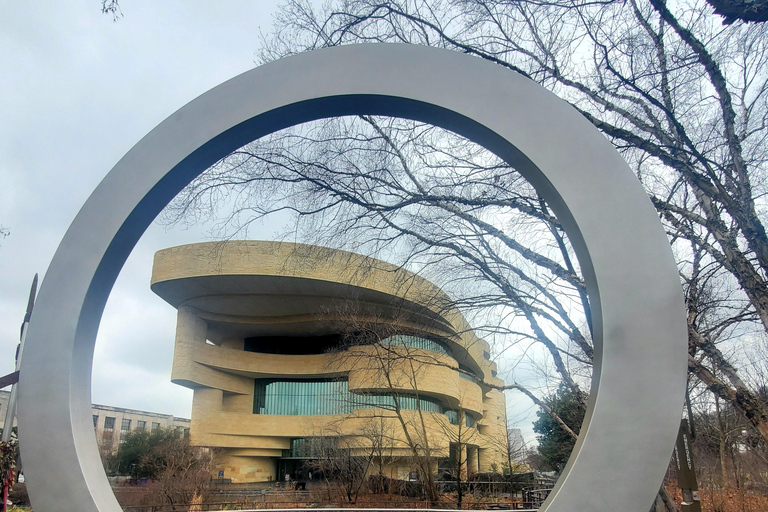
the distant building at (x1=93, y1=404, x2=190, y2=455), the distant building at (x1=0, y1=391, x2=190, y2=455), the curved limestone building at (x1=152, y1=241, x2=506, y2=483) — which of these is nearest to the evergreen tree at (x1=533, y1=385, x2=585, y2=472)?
the curved limestone building at (x1=152, y1=241, x2=506, y2=483)

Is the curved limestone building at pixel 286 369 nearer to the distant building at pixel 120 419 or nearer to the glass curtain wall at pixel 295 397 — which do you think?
the glass curtain wall at pixel 295 397

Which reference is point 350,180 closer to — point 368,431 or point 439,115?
point 439,115

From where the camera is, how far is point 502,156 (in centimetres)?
395

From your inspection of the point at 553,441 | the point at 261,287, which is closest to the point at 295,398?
the point at 261,287

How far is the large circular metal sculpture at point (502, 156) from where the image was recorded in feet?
10.1

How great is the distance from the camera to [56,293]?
394 centimetres

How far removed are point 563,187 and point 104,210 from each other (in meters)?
3.29

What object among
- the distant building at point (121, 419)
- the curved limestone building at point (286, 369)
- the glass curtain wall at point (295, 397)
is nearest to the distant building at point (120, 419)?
the distant building at point (121, 419)

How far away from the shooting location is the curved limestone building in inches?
1264

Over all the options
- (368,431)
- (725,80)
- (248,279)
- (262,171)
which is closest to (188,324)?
(248,279)

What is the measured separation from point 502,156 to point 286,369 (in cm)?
3823

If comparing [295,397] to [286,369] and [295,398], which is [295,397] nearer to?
[295,398]

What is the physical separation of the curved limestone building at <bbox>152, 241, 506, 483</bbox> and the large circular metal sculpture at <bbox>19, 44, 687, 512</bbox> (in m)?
24.6

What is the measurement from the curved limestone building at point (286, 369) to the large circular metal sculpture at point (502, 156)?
24.6m
